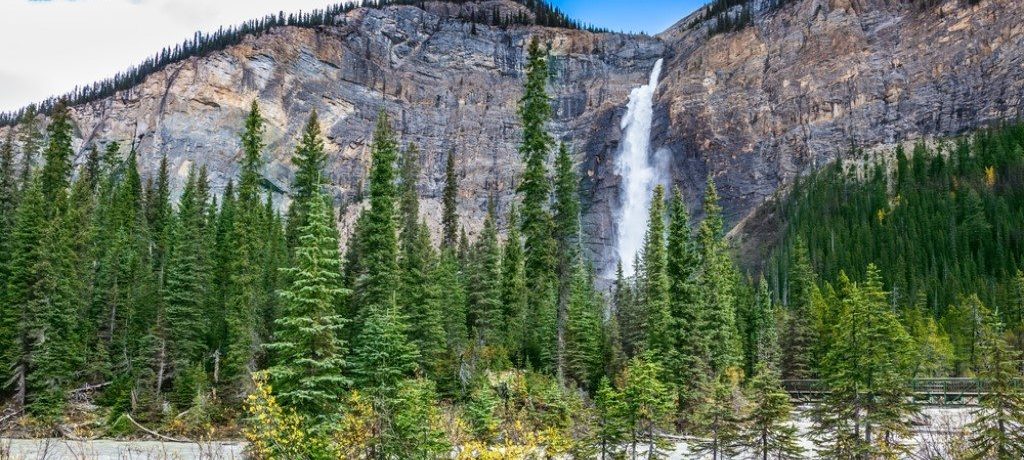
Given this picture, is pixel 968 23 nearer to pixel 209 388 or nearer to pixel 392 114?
pixel 392 114

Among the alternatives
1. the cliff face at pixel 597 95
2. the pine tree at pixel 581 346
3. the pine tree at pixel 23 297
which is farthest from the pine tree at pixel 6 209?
the cliff face at pixel 597 95

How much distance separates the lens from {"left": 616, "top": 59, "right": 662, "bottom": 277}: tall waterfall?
136125mm

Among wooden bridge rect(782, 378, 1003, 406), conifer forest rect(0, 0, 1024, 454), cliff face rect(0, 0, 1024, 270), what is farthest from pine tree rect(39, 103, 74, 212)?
cliff face rect(0, 0, 1024, 270)

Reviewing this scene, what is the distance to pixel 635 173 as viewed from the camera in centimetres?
14462

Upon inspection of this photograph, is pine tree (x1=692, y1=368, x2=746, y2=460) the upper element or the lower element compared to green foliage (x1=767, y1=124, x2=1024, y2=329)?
lower

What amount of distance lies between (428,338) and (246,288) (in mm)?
9854

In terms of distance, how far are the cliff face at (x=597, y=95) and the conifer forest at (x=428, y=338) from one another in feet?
195

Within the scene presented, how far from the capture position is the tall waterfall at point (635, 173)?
447 ft

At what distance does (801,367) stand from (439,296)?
2832 centimetres

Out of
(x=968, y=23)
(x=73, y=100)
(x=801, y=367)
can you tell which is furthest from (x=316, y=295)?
(x=73, y=100)

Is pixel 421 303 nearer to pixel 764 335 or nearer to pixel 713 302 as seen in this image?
pixel 713 302

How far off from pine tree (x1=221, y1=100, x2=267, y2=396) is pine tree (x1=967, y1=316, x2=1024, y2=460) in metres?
27.3

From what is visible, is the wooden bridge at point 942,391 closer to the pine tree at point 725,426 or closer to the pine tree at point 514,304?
the pine tree at point 725,426

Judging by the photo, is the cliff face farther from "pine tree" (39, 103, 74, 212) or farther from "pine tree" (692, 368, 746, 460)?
"pine tree" (692, 368, 746, 460)
